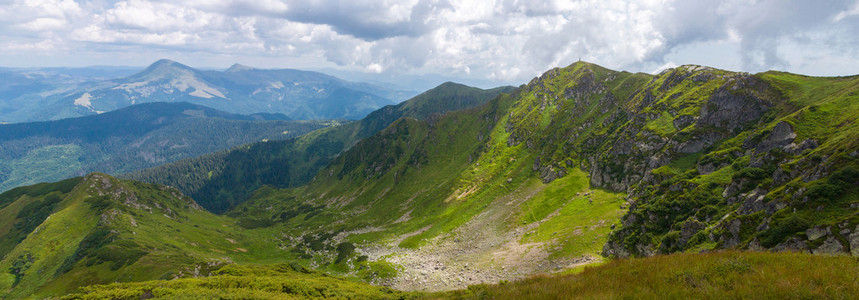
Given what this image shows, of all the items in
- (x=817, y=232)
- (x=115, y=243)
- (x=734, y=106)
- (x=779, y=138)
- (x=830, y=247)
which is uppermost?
(x=734, y=106)

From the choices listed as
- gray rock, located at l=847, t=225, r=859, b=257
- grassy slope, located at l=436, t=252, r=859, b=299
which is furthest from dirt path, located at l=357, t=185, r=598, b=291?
grassy slope, located at l=436, t=252, r=859, b=299

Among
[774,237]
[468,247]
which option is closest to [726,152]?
[774,237]

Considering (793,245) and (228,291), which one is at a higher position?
(793,245)

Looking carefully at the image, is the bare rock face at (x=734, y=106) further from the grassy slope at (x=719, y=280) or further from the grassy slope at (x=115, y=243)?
the grassy slope at (x=115, y=243)

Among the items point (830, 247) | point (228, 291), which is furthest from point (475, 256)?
point (228, 291)

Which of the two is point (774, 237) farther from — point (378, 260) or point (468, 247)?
point (378, 260)

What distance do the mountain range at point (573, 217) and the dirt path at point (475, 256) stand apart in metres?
0.66

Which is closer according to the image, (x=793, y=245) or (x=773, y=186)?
(x=793, y=245)

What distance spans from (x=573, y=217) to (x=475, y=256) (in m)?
31.0

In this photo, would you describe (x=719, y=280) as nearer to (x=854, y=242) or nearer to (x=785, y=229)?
(x=854, y=242)

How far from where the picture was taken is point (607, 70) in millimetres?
197500

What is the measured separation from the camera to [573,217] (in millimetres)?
91312

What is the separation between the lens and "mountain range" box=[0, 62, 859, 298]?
105 ft

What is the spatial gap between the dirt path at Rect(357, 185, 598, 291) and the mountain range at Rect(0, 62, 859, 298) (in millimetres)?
664
